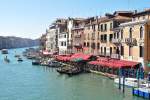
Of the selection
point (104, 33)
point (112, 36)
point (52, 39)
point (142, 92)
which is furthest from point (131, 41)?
point (52, 39)

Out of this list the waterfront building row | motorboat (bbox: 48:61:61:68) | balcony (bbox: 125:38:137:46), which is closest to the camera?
the waterfront building row

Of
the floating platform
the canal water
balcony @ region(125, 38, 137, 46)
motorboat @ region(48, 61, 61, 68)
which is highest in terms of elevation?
balcony @ region(125, 38, 137, 46)

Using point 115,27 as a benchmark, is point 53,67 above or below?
below

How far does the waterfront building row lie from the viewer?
44.1 meters

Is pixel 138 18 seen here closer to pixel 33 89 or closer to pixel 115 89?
pixel 115 89

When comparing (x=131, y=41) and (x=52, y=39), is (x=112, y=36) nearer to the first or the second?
(x=131, y=41)

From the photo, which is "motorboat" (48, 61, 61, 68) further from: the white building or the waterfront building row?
the white building

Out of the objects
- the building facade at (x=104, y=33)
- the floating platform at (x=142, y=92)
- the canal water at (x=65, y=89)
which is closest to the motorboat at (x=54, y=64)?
the building facade at (x=104, y=33)

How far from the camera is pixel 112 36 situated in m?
54.9

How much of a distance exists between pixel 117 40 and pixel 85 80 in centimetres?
858

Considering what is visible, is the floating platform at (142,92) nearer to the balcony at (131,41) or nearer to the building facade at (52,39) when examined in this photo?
the balcony at (131,41)

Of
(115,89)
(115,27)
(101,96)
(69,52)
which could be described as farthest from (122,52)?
(69,52)

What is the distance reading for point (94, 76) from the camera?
162 feet

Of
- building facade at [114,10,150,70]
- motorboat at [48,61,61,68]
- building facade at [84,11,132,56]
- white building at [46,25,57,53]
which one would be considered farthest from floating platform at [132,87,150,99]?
white building at [46,25,57,53]
